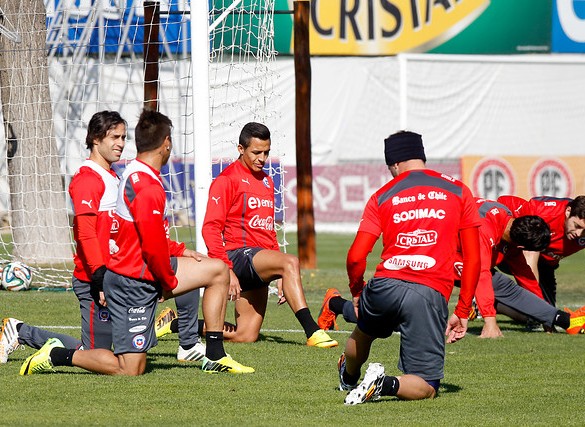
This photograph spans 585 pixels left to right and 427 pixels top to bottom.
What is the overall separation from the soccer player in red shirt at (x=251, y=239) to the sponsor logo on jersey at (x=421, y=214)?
285cm

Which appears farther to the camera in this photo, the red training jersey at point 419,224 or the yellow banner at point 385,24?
the yellow banner at point 385,24

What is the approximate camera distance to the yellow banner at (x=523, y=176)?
91.7 feet

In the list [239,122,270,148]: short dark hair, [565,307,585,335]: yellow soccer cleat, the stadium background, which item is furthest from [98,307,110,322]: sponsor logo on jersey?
the stadium background

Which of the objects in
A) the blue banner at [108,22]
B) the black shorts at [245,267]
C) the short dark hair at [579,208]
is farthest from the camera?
the blue banner at [108,22]

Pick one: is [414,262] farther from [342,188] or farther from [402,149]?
[342,188]

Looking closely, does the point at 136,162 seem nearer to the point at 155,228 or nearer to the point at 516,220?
the point at 155,228

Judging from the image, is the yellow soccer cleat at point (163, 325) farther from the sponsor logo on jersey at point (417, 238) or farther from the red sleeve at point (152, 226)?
the sponsor logo on jersey at point (417, 238)

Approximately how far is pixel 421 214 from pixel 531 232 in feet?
11.7

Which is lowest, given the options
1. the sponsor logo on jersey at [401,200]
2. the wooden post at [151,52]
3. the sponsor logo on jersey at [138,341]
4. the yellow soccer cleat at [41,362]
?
the yellow soccer cleat at [41,362]

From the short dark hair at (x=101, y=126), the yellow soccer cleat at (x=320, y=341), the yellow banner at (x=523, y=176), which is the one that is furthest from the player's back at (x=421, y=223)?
the yellow banner at (x=523, y=176)

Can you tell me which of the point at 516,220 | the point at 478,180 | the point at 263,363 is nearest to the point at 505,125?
the point at 478,180

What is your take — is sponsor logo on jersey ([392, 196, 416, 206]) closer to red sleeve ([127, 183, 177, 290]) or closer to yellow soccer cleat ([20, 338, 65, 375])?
red sleeve ([127, 183, 177, 290])

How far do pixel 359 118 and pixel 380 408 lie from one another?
74.4 ft

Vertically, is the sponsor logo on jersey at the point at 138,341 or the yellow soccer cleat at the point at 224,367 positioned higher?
the sponsor logo on jersey at the point at 138,341
